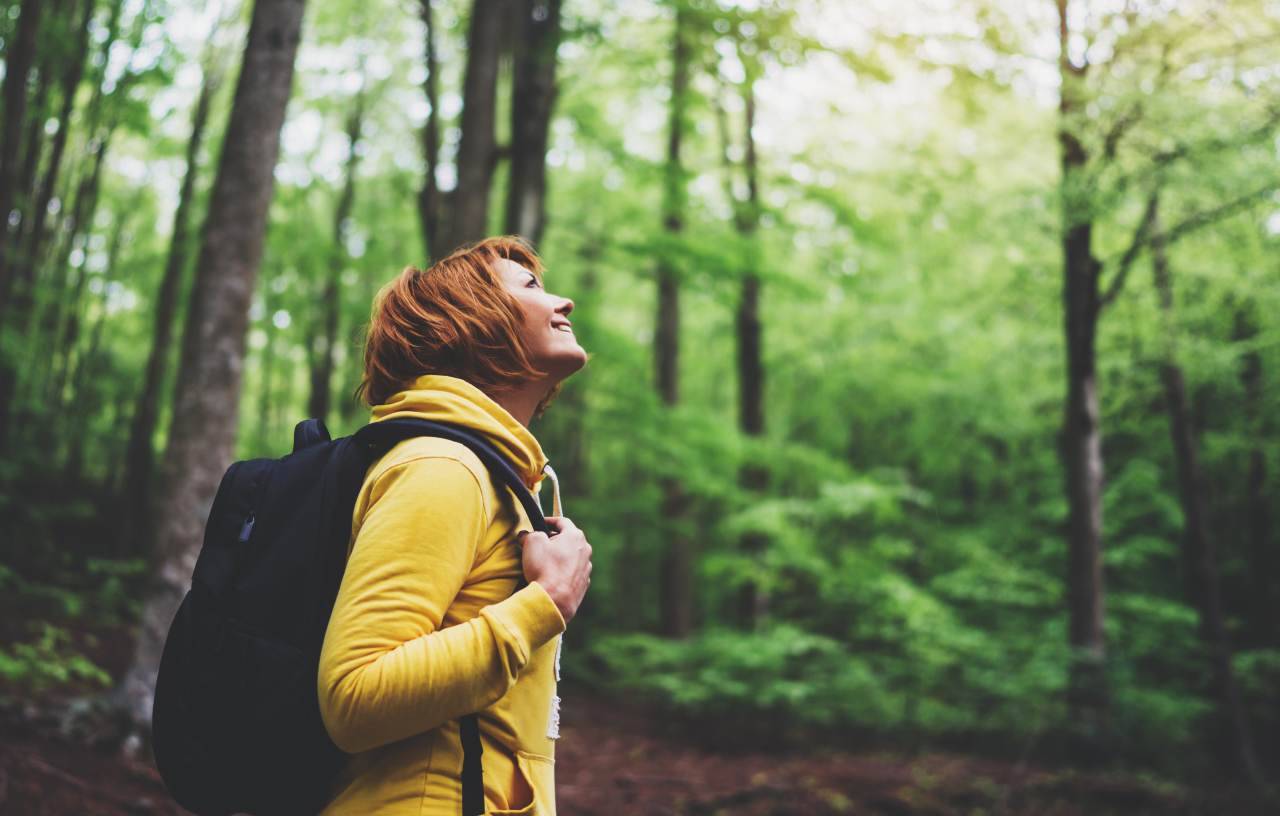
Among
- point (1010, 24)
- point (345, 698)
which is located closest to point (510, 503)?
point (345, 698)

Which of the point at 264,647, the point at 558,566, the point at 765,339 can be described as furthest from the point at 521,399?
the point at 765,339

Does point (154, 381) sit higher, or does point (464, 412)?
point (154, 381)

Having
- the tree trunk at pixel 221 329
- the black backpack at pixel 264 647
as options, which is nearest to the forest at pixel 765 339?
the tree trunk at pixel 221 329

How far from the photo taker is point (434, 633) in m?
1.35

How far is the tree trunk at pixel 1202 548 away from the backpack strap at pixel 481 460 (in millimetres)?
11927

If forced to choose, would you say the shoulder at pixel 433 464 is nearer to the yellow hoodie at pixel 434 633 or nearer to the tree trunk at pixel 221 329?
the yellow hoodie at pixel 434 633

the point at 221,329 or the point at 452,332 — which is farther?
the point at 221,329

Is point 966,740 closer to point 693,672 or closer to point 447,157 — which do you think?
point 693,672

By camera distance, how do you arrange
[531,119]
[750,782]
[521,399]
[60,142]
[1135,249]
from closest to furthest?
1. [521,399]
2. [750,782]
3. [531,119]
4. [60,142]
5. [1135,249]

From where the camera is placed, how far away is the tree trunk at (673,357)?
11.1 m

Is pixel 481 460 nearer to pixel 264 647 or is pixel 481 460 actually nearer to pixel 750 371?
pixel 264 647

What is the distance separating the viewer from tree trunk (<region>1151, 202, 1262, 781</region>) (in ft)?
37.2

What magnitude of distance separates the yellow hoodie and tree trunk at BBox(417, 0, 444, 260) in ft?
23.0

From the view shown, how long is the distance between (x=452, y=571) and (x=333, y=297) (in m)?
14.9
